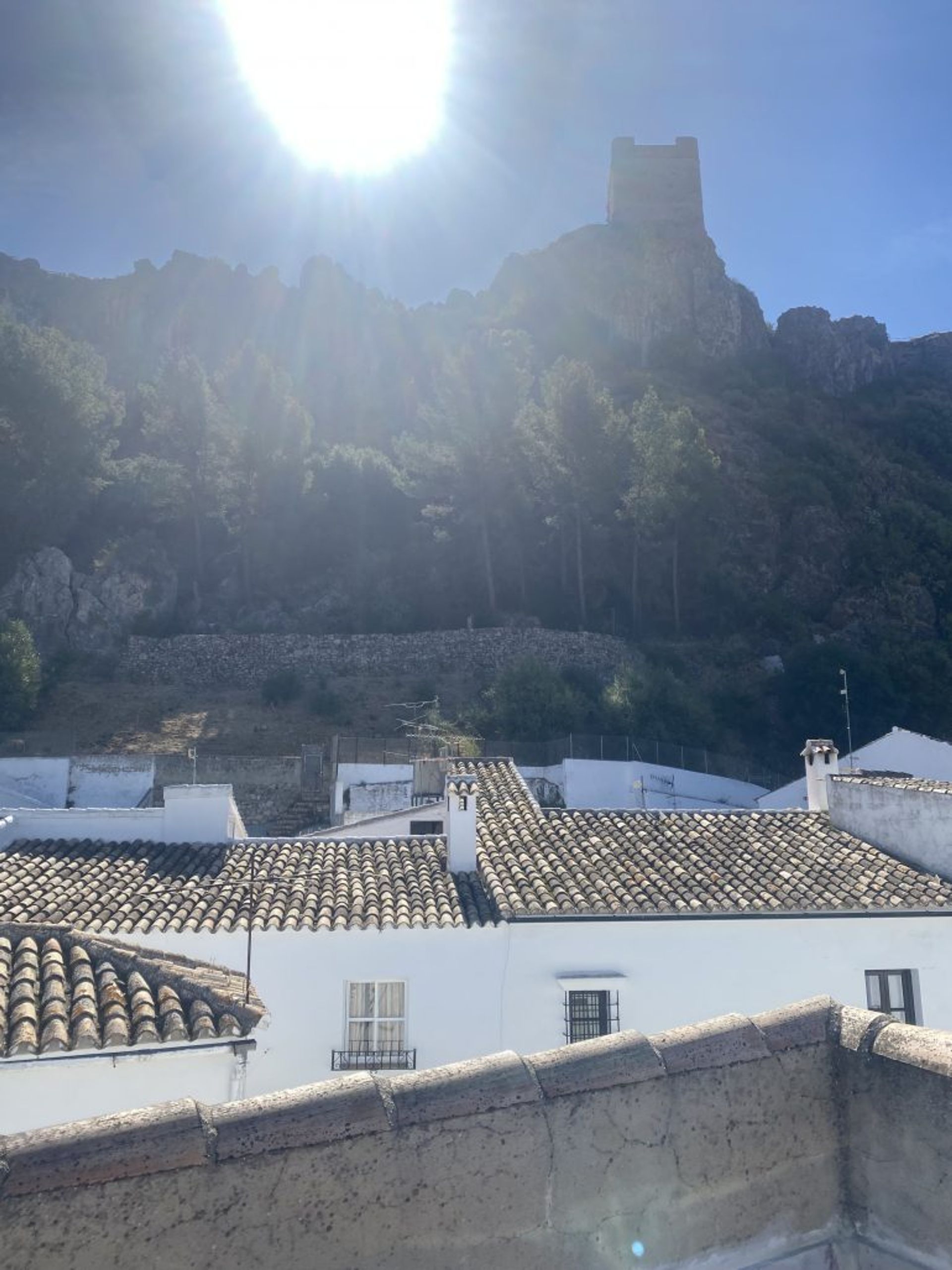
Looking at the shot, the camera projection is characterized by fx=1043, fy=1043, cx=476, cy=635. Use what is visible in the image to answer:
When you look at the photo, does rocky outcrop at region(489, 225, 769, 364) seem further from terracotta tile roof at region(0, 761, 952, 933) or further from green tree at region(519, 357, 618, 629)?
terracotta tile roof at region(0, 761, 952, 933)

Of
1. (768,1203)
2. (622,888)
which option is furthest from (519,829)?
(768,1203)

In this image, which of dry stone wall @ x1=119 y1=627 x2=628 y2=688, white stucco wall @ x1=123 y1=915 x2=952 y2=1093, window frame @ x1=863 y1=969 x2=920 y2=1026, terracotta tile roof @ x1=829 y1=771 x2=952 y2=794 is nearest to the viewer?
white stucco wall @ x1=123 y1=915 x2=952 y2=1093

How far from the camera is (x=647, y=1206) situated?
341cm

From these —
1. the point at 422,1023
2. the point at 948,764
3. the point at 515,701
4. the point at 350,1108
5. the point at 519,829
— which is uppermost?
the point at 515,701

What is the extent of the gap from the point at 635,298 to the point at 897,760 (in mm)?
46505

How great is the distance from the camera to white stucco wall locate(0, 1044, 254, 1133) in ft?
23.9

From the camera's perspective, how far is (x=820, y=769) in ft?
51.4

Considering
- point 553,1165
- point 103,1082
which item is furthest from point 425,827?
point 553,1165

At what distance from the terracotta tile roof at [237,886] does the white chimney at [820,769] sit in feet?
19.4

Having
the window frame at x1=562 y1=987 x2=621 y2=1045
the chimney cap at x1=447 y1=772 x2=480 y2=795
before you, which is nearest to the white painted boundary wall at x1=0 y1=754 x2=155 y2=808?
the chimney cap at x1=447 y1=772 x2=480 y2=795

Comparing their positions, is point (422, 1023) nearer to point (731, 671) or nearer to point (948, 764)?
point (948, 764)

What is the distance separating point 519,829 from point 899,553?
3297 cm

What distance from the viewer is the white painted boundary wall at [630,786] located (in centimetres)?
2322

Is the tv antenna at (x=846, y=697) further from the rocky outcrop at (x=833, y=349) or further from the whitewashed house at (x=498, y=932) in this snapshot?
the rocky outcrop at (x=833, y=349)
